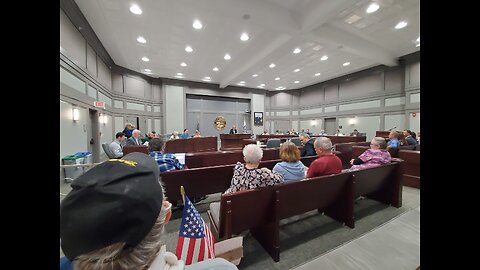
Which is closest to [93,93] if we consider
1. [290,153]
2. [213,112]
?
[290,153]

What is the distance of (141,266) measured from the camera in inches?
20.3

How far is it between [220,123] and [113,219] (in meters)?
13.3

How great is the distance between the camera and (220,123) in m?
13.6

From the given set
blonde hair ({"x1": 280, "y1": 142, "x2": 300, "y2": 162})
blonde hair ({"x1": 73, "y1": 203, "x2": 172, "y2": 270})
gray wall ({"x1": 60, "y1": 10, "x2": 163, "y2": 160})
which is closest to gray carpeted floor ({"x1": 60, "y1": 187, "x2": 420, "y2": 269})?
blonde hair ({"x1": 280, "y1": 142, "x2": 300, "y2": 162})

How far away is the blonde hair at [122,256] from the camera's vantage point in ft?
1.56

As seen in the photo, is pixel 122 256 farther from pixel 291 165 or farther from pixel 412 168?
pixel 412 168

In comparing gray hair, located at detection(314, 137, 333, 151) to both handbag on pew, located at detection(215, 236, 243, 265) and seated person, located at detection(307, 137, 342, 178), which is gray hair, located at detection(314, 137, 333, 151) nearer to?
seated person, located at detection(307, 137, 342, 178)

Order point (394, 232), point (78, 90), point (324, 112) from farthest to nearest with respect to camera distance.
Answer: point (324, 112), point (78, 90), point (394, 232)

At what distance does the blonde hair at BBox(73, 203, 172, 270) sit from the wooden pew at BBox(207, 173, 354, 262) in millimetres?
994
